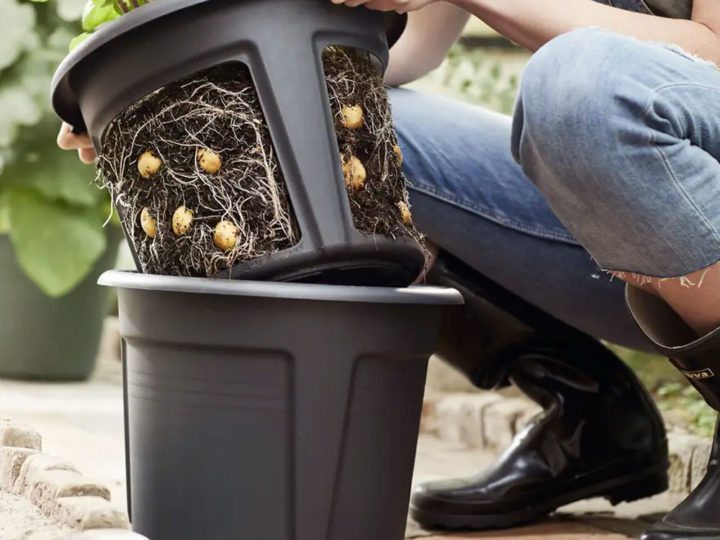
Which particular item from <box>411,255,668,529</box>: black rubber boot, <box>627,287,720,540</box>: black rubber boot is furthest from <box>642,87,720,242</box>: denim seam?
<box>411,255,668,529</box>: black rubber boot

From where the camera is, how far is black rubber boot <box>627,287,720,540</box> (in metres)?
1.10

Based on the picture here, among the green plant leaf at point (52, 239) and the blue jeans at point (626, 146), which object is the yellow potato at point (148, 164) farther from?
the green plant leaf at point (52, 239)

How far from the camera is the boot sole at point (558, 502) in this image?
142cm

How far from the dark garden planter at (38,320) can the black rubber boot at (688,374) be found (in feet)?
6.65

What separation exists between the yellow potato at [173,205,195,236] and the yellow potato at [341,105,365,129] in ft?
0.58

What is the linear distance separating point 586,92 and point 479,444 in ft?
4.22

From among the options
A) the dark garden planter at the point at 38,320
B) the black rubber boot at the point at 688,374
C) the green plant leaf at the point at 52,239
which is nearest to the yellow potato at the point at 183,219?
the black rubber boot at the point at 688,374

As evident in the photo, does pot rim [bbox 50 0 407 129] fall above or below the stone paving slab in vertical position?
above

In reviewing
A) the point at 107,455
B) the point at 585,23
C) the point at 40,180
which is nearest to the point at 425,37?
the point at 585,23

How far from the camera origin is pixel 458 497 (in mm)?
1422

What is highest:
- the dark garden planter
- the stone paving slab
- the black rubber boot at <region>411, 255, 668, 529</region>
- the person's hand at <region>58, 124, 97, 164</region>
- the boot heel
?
the person's hand at <region>58, 124, 97, 164</region>

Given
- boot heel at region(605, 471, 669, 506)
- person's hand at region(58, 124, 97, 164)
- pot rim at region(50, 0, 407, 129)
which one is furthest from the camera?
boot heel at region(605, 471, 669, 506)

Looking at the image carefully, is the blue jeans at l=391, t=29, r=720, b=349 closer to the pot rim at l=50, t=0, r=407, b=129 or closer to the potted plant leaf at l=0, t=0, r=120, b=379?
the pot rim at l=50, t=0, r=407, b=129

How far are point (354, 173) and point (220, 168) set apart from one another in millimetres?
131
